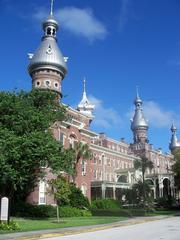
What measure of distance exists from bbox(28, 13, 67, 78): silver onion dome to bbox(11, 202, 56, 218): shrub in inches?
1250

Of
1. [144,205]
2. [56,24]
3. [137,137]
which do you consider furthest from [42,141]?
[137,137]

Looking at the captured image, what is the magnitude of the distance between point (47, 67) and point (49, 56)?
6.75 ft

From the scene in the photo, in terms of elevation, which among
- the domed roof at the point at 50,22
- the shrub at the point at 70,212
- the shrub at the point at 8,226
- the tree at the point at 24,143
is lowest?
the shrub at the point at 70,212

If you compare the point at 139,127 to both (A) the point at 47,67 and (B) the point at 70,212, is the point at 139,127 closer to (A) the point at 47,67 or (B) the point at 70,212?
(A) the point at 47,67

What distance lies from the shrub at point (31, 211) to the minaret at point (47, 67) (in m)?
28.9

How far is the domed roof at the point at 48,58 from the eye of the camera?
62062 mm

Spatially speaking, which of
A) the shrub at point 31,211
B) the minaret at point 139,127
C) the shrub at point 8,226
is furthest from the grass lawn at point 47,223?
the minaret at point 139,127

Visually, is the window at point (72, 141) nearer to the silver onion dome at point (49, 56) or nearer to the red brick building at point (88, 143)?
the red brick building at point (88, 143)

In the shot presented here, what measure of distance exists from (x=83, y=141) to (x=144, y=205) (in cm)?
1404

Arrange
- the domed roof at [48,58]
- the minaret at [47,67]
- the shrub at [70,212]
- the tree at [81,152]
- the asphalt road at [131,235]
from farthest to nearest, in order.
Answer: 1. the domed roof at [48,58]
2. the minaret at [47,67]
3. the tree at [81,152]
4. the shrub at [70,212]
5. the asphalt road at [131,235]

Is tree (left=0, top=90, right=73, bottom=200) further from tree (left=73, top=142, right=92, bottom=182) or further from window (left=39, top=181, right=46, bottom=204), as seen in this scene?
tree (left=73, top=142, right=92, bottom=182)

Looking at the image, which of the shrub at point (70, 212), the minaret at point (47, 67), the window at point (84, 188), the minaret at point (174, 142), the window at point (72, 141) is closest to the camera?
the shrub at point (70, 212)

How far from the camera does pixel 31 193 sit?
40.0m

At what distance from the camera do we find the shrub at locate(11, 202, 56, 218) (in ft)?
112
